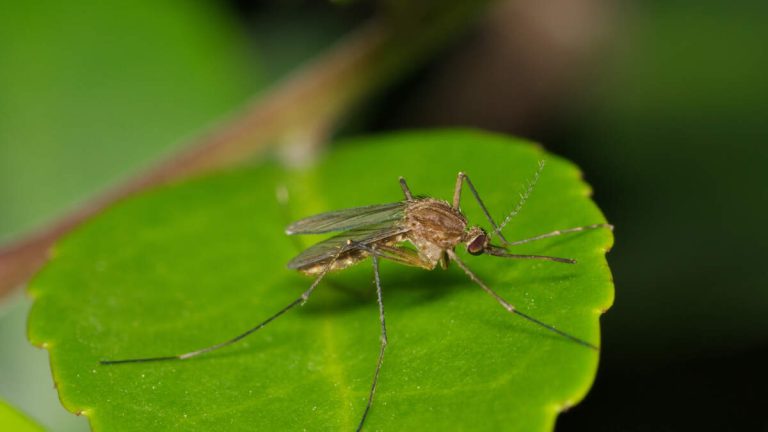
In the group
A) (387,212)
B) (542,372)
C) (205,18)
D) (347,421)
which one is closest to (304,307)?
(387,212)

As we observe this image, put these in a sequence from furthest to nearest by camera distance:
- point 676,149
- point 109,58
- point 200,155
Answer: point 676,149
point 109,58
point 200,155

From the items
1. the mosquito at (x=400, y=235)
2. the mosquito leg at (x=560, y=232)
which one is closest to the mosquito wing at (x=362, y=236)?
the mosquito at (x=400, y=235)

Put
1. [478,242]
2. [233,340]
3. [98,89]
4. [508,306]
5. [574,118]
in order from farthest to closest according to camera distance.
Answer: [574,118], [98,89], [478,242], [233,340], [508,306]

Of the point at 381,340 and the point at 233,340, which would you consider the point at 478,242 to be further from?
the point at 233,340

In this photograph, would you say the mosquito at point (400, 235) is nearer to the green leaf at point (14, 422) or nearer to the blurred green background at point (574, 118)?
the green leaf at point (14, 422)

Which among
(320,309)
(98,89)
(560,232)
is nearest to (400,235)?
(320,309)

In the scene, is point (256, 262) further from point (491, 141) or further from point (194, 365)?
point (491, 141)

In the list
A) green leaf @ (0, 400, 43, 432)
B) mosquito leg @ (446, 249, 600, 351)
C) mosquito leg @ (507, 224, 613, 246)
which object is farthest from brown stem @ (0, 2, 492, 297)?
green leaf @ (0, 400, 43, 432)
